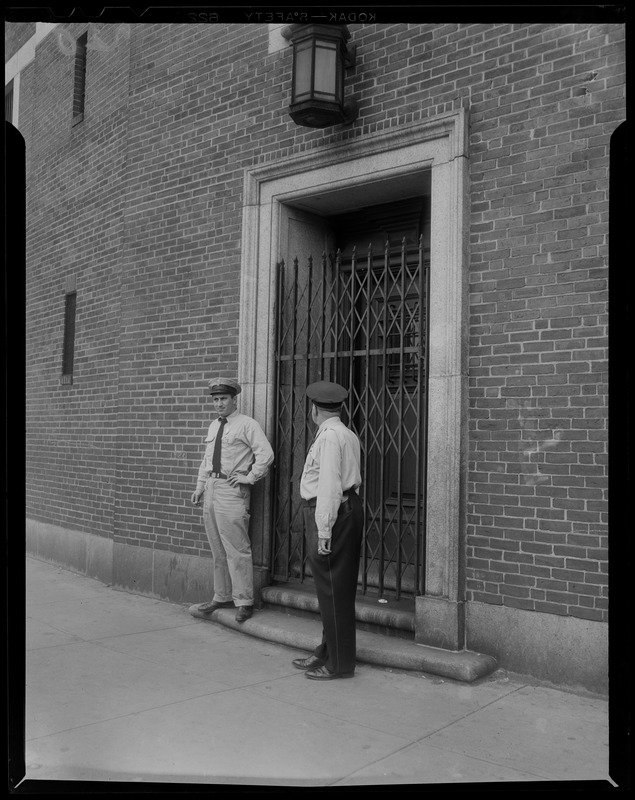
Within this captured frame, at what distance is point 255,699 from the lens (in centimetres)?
465

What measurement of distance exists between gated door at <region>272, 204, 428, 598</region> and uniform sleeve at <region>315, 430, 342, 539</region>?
3.46 feet

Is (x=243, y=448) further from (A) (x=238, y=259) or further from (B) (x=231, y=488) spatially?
(A) (x=238, y=259)

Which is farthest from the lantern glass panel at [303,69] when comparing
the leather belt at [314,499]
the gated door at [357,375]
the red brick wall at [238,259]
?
the leather belt at [314,499]

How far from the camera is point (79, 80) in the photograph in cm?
941

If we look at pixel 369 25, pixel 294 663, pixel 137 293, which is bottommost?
pixel 294 663

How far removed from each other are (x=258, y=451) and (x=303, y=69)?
3077mm

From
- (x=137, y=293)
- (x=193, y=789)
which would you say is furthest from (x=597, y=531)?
(x=137, y=293)

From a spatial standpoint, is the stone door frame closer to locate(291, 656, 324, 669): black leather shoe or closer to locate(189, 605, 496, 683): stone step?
locate(189, 605, 496, 683): stone step

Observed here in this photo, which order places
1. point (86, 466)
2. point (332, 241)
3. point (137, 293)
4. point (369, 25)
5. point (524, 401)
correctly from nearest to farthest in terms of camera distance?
point (524, 401), point (369, 25), point (332, 241), point (137, 293), point (86, 466)

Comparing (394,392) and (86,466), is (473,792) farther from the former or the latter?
(86,466)

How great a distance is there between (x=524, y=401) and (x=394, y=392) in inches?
64.1

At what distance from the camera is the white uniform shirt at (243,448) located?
20.7 ft

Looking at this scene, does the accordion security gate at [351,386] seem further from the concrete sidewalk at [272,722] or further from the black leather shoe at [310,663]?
the concrete sidewalk at [272,722]

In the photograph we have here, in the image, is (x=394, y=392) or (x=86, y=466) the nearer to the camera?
(x=394, y=392)
